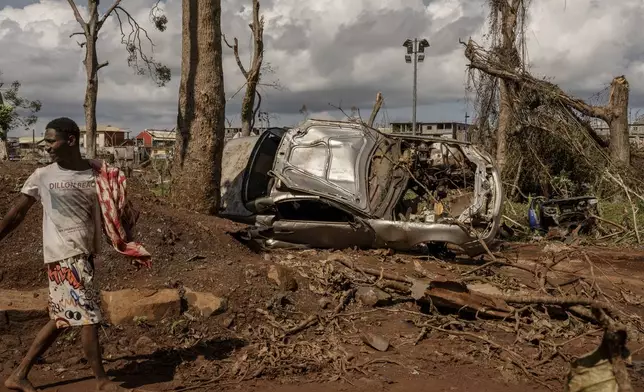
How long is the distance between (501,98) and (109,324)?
44.2 ft

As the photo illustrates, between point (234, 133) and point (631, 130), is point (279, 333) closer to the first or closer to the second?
point (234, 133)

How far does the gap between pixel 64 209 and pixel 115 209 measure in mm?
309


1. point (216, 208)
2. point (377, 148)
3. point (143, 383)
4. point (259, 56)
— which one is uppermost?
point (259, 56)

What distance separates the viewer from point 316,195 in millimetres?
7914

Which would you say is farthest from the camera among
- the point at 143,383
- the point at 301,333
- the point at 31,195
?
the point at 301,333

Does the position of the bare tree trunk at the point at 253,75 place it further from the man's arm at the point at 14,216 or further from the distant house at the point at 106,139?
the man's arm at the point at 14,216

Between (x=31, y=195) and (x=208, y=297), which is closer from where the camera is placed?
(x=31, y=195)

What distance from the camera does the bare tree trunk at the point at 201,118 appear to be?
26.3ft

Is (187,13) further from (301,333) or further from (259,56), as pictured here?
(259,56)

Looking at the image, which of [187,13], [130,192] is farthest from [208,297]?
[187,13]

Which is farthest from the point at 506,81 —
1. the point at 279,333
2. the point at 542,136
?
the point at 279,333

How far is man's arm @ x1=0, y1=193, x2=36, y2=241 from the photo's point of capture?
3914 millimetres

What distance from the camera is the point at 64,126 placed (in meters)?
4.00

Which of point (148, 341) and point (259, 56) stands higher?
point (259, 56)
